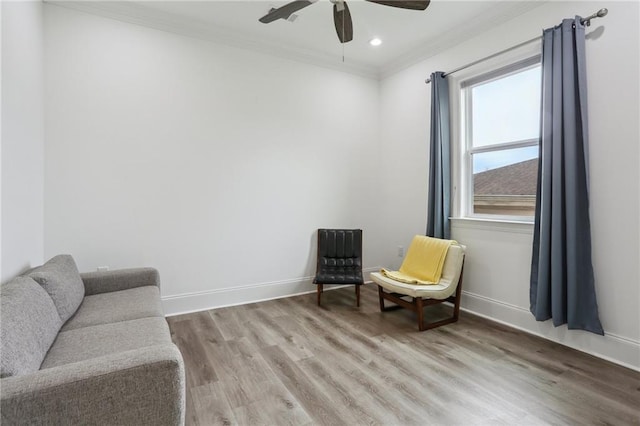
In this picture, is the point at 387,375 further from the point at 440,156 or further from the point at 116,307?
the point at 440,156

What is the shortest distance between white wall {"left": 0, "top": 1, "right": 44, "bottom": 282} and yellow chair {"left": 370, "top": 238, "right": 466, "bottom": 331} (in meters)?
2.94

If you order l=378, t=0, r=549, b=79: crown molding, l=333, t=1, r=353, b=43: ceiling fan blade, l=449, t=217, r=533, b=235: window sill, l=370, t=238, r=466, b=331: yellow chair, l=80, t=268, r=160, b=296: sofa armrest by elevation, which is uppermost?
l=378, t=0, r=549, b=79: crown molding

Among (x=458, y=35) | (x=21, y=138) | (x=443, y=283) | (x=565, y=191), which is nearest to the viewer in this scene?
(x=21, y=138)

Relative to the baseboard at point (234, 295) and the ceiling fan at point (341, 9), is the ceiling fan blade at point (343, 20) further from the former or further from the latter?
the baseboard at point (234, 295)

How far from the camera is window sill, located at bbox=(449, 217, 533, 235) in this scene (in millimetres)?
3000

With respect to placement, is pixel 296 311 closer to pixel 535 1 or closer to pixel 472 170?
pixel 472 170

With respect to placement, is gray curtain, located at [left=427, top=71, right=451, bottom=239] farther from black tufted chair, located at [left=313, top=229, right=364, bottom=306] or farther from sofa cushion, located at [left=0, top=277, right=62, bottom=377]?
sofa cushion, located at [left=0, top=277, right=62, bottom=377]

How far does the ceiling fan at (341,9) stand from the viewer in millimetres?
2361

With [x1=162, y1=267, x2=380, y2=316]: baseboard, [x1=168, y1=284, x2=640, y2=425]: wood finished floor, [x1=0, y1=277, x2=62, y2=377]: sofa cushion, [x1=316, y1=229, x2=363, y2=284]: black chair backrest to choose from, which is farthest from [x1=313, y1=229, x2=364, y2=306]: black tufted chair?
[x1=0, y1=277, x2=62, y2=377]: sofa cushion

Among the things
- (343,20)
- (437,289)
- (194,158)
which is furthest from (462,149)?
(194,158)

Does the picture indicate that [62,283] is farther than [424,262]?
No

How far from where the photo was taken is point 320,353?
259 centimetres

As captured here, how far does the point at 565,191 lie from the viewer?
8.52ft

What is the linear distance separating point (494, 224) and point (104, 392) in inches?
130
